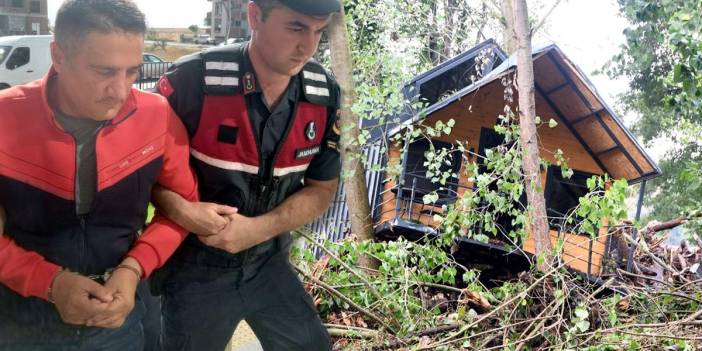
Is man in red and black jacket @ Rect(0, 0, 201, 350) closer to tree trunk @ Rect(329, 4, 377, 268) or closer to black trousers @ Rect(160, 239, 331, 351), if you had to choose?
black trousers @ Rect(160, 239, 331, 351)

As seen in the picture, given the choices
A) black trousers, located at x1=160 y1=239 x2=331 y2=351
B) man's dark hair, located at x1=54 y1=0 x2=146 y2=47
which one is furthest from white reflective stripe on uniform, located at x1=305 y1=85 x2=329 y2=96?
man's dark hair, located at x1=54 y1=0 x2=146 y2=47

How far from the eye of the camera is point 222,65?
1.29m

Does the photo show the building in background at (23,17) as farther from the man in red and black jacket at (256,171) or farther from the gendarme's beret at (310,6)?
the gendarme's beret at (310,6)

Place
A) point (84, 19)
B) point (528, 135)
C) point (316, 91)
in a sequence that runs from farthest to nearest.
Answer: point (528, 135), point (316, 91), point (84, 19)

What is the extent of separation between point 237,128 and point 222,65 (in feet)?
0.41

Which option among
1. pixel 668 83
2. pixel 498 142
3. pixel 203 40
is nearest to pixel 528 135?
pixel 668 83

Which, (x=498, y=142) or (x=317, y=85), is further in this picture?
(x=498, y=142)

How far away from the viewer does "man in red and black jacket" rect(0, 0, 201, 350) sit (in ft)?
3.16

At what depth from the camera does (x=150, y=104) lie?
114 cm

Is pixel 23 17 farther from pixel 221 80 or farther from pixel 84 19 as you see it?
pixel 221 80

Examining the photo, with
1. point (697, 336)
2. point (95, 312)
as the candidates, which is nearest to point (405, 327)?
point (697, 336)

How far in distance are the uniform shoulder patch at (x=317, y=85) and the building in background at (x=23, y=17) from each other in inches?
20.3

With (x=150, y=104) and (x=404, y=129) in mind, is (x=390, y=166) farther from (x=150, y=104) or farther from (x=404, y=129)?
(x=150, y=104)

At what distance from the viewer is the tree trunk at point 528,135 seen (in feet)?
13.7
